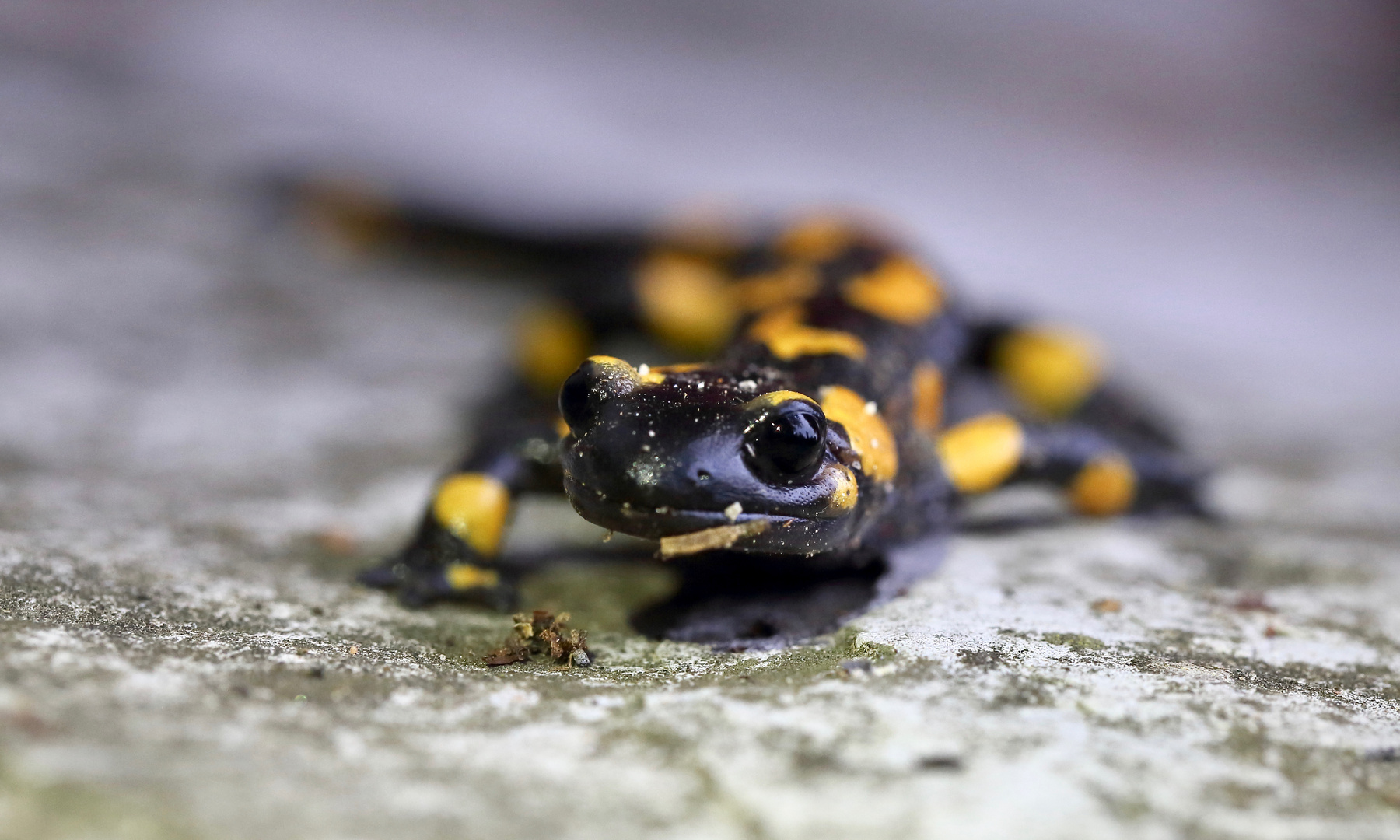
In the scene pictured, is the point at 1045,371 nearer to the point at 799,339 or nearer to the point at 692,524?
the point at 799,339

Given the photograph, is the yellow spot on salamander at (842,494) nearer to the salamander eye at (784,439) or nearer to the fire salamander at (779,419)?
the fire salamander at (779,419)

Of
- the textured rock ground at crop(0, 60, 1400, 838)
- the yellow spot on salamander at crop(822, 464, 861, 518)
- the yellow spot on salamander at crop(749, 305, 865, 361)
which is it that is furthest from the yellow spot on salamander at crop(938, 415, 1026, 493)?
the yellow spot on salamander at crop(822, 464, 861, 518)

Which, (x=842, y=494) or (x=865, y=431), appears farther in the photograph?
(x=865, y=431)

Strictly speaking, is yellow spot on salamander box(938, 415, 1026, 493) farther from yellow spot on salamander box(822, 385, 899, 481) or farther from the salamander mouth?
the salamander mouth

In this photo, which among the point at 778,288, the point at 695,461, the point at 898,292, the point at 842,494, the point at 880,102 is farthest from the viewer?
the point at 880,102

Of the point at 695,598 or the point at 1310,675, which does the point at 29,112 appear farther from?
the point at 1310,675

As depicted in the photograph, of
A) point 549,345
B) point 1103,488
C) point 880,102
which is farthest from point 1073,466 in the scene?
point 880,102

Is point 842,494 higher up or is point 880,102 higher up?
point 880,102
